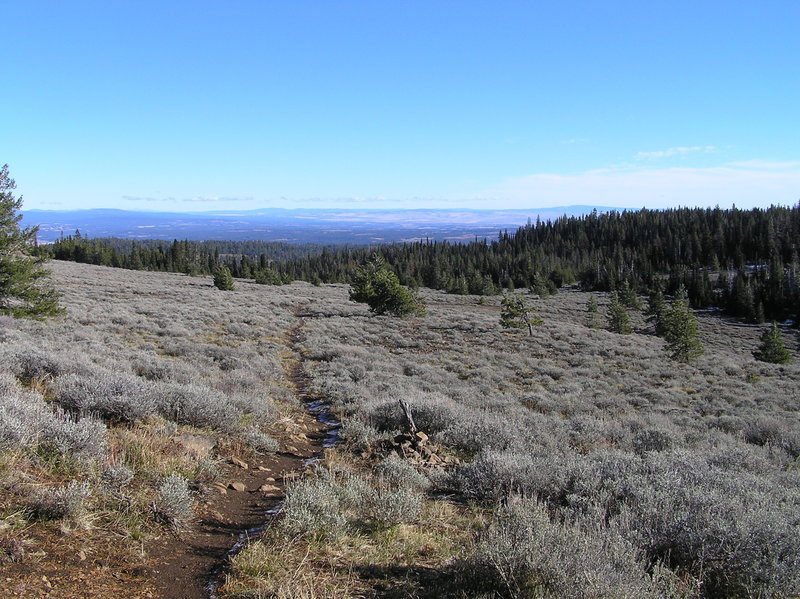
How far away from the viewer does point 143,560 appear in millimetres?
3832

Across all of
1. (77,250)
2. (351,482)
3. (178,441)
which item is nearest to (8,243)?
(178,441)

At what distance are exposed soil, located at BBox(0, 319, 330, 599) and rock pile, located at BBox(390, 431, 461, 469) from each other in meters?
2.30

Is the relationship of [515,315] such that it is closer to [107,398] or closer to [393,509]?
[107,398]

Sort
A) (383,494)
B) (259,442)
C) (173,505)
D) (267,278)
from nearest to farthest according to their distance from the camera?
(173,505) → (383,494) → (259,442) → (267,278)

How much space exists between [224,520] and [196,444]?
5.81 feet

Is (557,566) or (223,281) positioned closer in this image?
Result: (557,566)

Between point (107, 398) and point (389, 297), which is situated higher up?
point (107, 398)

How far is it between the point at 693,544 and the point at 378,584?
8.57 ft

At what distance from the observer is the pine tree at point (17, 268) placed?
16.6 meters

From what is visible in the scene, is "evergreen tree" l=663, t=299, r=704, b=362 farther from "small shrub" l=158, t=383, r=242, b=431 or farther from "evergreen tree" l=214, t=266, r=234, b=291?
"evergreen tree" l=214, t=266, r=234, b=291

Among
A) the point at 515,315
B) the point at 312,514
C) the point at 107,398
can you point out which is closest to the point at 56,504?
the point at 312,514

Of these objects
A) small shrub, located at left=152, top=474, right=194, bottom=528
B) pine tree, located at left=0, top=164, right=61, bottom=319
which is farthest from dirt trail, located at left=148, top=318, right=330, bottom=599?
pine tree, located at left=0, top=164, right=61, bottom=319

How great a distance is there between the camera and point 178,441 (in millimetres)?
6320

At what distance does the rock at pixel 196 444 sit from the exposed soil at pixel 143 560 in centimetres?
70
